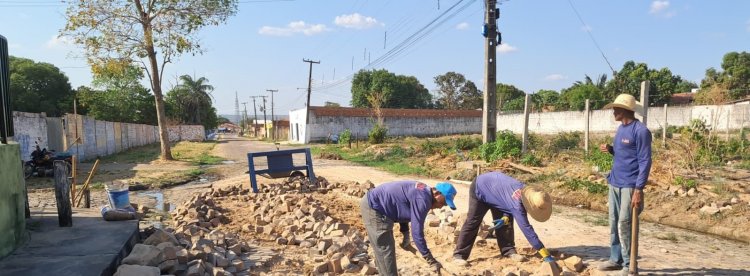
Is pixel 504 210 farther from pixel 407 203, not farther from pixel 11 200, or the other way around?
pixel 11 200

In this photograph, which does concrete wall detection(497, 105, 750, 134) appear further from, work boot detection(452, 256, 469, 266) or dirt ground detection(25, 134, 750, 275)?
work boot detection(452, 256, 469, 266)

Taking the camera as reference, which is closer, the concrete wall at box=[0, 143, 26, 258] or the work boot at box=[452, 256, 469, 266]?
the concrete wall at box=[0, 143, 26, 258]

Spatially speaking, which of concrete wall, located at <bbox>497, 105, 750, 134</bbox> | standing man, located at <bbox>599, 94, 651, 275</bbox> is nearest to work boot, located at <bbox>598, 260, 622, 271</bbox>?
standing man, located at <bbox>599, 94, 651, 275</bbox>

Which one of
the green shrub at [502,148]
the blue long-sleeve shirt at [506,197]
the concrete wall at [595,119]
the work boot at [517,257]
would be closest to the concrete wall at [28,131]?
the green shrub at [502,148]

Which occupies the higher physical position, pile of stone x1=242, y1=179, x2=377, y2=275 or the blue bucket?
the blue bucket

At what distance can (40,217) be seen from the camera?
232 inches

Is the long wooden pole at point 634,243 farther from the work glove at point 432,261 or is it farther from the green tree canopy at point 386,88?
the green tree canopy at point 386,88

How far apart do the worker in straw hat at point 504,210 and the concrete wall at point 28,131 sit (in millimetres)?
13045

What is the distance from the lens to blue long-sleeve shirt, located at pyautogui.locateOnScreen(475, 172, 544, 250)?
442 cm

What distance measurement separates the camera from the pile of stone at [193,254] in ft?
14.3

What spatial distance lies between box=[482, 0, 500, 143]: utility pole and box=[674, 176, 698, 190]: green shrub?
5.79m

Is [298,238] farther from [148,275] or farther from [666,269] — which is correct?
[666,269]

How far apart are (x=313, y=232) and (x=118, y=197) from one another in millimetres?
3564

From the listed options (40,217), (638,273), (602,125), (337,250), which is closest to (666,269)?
(638,273)
